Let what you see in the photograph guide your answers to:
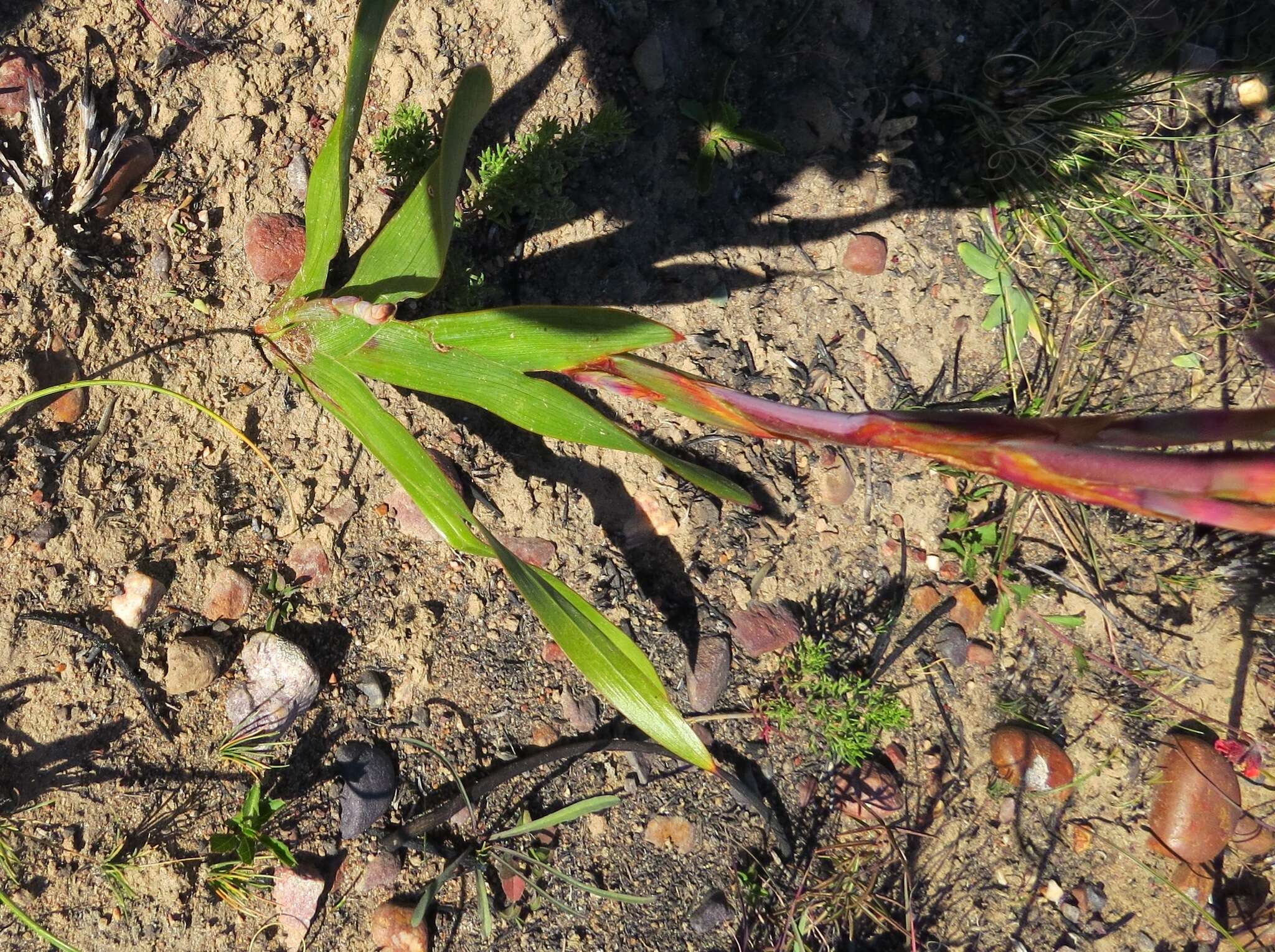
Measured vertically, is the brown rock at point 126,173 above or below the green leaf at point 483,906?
above

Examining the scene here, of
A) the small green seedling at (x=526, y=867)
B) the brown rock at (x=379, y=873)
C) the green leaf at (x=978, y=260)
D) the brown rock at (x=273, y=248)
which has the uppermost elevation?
the green leaf at (x=978, y=260)

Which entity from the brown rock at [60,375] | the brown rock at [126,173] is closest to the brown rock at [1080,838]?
the brown rock at [60,375]

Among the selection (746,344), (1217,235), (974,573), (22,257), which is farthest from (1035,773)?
(22,257)

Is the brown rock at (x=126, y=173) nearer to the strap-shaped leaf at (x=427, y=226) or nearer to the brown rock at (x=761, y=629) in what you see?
the strap-shaped leaf at (x=427, y=226)

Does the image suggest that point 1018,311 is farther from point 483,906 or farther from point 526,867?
point 483,906

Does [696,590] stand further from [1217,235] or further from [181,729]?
[1217,235]
